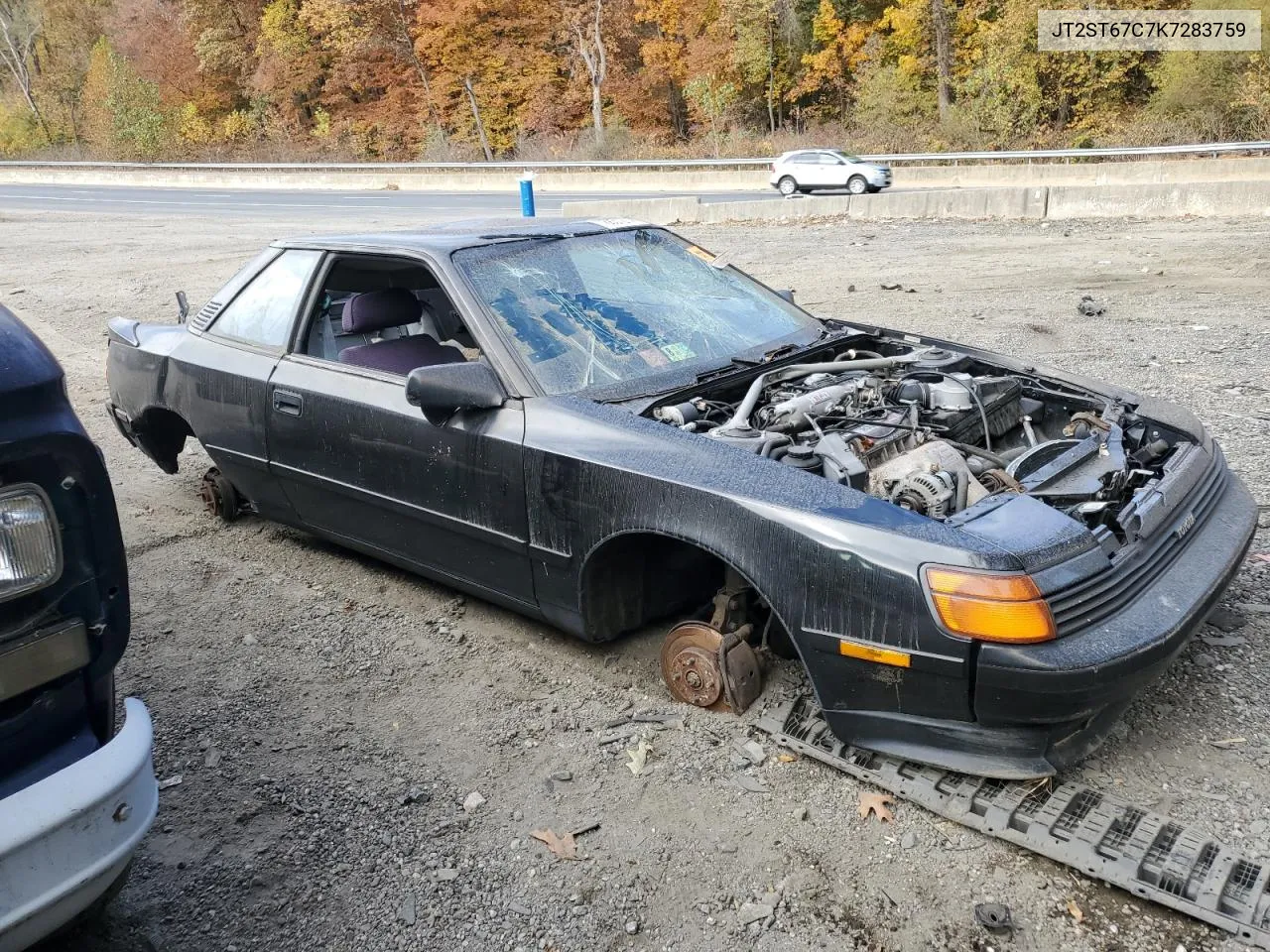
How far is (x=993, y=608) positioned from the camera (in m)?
2.45

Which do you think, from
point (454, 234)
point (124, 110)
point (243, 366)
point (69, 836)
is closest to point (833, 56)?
point (454, 234)

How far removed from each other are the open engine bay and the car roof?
1125 millimetres

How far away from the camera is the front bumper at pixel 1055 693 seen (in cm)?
245

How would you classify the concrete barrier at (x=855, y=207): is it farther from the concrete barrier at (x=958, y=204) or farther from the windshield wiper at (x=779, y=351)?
the windshield wiper at (x=779, y=351)

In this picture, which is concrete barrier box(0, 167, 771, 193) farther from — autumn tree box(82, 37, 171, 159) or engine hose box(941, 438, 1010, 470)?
→ engine hose box(941, 438, 1010, 470)

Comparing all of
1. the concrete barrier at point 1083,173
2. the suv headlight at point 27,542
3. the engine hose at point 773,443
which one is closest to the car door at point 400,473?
the engine hose at point 773,443

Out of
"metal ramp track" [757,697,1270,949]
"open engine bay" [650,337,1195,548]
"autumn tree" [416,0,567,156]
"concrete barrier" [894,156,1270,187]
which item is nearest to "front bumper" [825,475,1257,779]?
"metal ramp track" [757,697,1270,949]

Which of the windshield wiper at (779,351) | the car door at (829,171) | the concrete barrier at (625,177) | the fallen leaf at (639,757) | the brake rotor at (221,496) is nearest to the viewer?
the fallen leaf at (639,757)

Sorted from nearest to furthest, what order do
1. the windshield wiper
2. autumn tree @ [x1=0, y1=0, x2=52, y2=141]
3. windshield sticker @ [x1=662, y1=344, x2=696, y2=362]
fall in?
windshield sticker @ [x1=662, y1=344, x2=696, y2=362]
the windshield wiper
autumn tree @ [x1=0, y1=0, x2=52, y2=141]

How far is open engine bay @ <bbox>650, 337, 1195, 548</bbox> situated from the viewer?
3008 millimetres

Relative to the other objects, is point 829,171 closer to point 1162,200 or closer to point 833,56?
point 1162,200

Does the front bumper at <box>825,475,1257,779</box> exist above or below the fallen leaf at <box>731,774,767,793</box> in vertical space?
above

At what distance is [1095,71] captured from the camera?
3095 centimetres

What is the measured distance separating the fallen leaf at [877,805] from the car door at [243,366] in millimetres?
2782
